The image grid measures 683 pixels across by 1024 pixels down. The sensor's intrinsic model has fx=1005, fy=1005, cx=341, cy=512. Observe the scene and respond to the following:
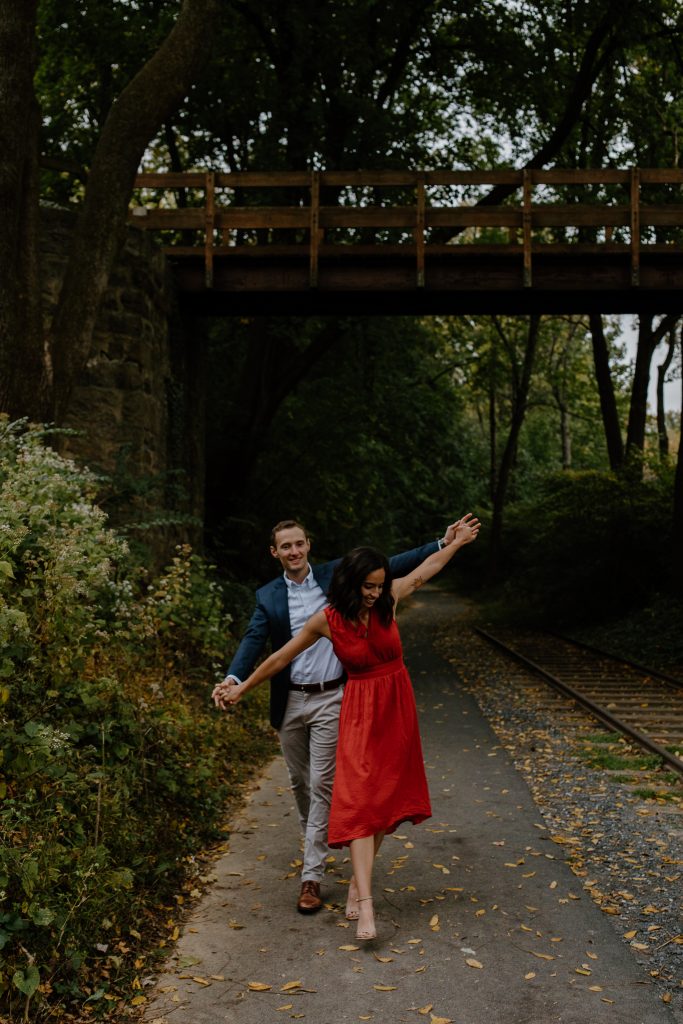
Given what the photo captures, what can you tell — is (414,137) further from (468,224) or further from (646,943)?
(646,943)

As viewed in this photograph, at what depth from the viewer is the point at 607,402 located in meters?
25.4

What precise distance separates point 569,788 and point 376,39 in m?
14.3

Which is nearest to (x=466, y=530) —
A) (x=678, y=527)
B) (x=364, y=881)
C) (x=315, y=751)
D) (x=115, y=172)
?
(x=315, y=751)

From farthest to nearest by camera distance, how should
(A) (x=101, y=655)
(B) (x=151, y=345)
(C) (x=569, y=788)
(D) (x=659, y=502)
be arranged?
1. (D) (x=659, y=502)
2. (B) (x=151, y=345)
3. (C) (x=569, y=788)
4. (A) (x=101, y=655)

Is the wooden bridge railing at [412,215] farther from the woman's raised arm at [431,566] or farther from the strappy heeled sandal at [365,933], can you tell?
the strappy heeled sandal at [365,933]

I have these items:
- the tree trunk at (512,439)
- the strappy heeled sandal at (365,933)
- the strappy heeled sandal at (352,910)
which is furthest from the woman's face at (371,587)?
the tree trunk at (512,439)

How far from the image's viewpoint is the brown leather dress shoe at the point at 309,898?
5387 mm

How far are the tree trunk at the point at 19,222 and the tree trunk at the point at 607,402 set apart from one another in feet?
59.3

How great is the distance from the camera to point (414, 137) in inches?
749

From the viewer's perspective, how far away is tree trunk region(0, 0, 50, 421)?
8188mm

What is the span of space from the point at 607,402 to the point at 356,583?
852 inches

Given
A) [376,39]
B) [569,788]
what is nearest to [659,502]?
[376,39]

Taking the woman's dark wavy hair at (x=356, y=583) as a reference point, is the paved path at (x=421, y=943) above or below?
below

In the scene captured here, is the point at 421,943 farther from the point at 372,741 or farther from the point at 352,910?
the point at 372,741
